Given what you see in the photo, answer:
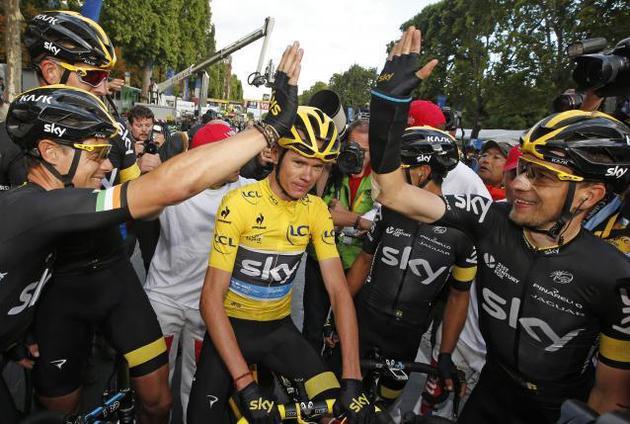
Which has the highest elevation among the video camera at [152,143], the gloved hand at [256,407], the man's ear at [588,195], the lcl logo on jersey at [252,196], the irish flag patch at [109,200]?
the man's ear at [588,195]

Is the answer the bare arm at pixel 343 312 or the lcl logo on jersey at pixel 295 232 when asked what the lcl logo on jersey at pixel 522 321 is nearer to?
the bare arm at pixel 343 312

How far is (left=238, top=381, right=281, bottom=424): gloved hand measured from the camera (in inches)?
87.2

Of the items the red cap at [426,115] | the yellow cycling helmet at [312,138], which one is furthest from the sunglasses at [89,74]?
the red cap at [426,115]

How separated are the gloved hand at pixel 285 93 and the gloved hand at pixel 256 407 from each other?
148cm

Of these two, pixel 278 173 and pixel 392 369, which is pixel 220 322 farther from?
pixel 392 369

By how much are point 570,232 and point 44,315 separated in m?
3.55

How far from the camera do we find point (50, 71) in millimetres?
3342

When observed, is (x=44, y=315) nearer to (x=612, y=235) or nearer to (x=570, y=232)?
(x=570, y=232)

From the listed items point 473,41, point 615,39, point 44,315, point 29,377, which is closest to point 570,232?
point 44,315

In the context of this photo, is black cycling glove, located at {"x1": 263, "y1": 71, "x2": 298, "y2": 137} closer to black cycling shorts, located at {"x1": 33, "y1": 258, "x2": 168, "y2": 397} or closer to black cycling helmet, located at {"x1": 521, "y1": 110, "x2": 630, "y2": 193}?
black cycling helmet, located at {"x1": 521, "y1": 110, "x2": 630, "y2": 193}

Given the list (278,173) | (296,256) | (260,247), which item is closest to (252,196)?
(278,173)

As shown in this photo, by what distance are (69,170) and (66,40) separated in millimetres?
1677

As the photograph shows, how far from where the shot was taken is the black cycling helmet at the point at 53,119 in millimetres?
2203

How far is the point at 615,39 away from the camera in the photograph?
50.4 ft
